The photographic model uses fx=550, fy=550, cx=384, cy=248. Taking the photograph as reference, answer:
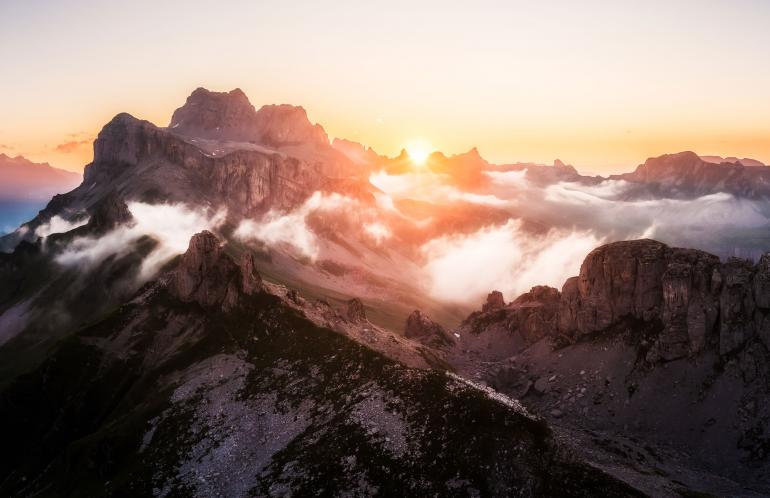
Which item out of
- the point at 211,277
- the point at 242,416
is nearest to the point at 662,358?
the point at 242,416

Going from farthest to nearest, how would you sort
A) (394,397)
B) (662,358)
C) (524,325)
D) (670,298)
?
(524,325) → (670,298) → (662,358) → (394,397)

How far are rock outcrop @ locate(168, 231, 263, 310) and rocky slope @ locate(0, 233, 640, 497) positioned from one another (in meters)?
0.37

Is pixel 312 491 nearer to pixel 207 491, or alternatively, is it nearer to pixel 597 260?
pixel 207 491

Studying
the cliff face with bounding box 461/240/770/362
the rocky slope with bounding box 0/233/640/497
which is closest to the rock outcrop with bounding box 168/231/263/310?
the rocky slope with bounding box 0/233/640/497

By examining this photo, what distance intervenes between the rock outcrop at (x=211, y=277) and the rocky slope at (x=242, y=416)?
372 mm

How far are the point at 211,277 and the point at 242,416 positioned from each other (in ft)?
176

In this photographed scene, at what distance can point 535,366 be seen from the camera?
510ft

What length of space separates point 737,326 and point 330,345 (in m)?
89.7

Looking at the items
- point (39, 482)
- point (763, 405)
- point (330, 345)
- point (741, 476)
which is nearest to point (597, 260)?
point (763, 405)

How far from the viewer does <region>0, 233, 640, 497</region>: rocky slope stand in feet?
232

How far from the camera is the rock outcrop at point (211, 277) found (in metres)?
138

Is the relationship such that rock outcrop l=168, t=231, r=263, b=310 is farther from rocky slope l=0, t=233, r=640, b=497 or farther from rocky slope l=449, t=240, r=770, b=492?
rocky slope l=449, t=240, r=770, b=492

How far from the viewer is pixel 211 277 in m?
144

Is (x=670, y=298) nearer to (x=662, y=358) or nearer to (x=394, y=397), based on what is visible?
(x=662, y=358)
